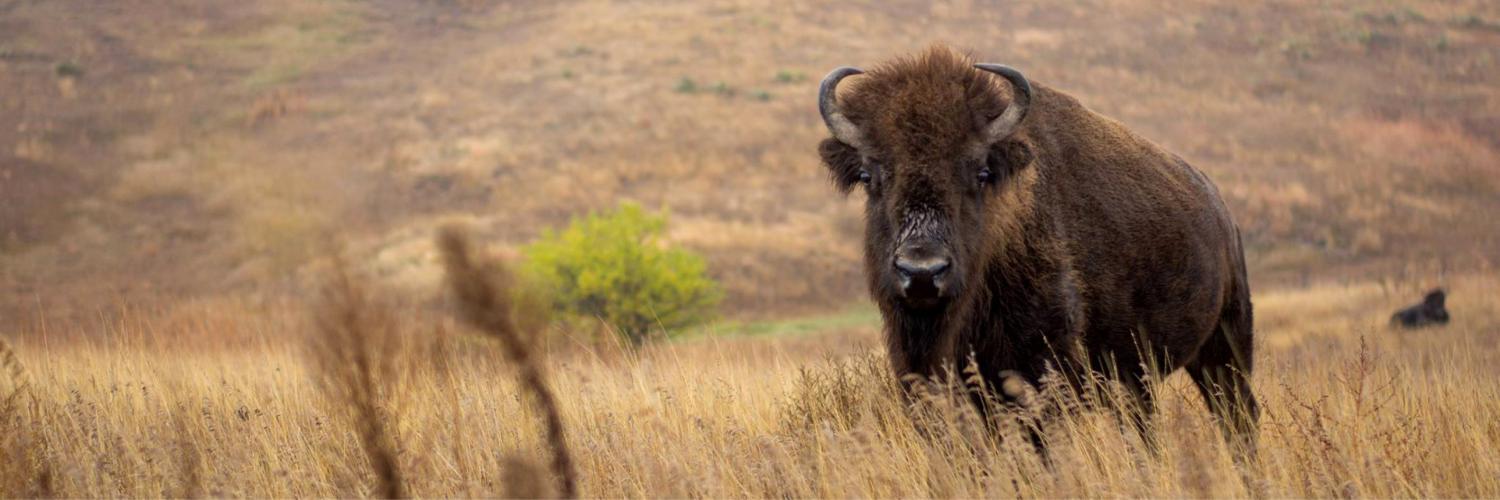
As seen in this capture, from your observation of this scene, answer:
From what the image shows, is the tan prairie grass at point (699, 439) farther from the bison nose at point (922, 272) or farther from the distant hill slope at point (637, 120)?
the distant hill slope at point (637, 120)

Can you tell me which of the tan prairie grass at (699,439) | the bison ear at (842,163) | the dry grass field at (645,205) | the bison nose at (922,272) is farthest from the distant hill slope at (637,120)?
the bison nose at (922,272)

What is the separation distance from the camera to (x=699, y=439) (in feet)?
19.2

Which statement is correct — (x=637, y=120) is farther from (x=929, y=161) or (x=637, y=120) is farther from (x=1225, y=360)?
(x=929, y=161)

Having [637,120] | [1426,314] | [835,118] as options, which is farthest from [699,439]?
[637,120]

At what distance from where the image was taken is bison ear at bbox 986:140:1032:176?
570 centimetres

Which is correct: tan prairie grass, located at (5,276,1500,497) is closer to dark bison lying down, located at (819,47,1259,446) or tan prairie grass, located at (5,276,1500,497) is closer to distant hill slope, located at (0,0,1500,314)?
dark bison lying down, located at (819,47,1259,446)

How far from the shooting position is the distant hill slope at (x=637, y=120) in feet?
146

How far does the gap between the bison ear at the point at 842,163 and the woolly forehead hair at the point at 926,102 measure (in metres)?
0.15

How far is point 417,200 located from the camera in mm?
50375

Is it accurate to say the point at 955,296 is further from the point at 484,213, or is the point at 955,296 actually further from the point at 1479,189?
the point at 1479,189

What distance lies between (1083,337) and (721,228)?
4157 cm

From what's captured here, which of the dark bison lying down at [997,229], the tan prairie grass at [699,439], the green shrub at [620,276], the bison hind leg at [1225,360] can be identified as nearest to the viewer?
the tan prairie grass at [699,439]

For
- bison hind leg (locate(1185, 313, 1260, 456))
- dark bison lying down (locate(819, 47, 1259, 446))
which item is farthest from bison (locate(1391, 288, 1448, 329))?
dark bison lying down (locate(819, 47, 1259, 446))

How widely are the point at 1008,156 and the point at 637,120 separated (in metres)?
54.8
